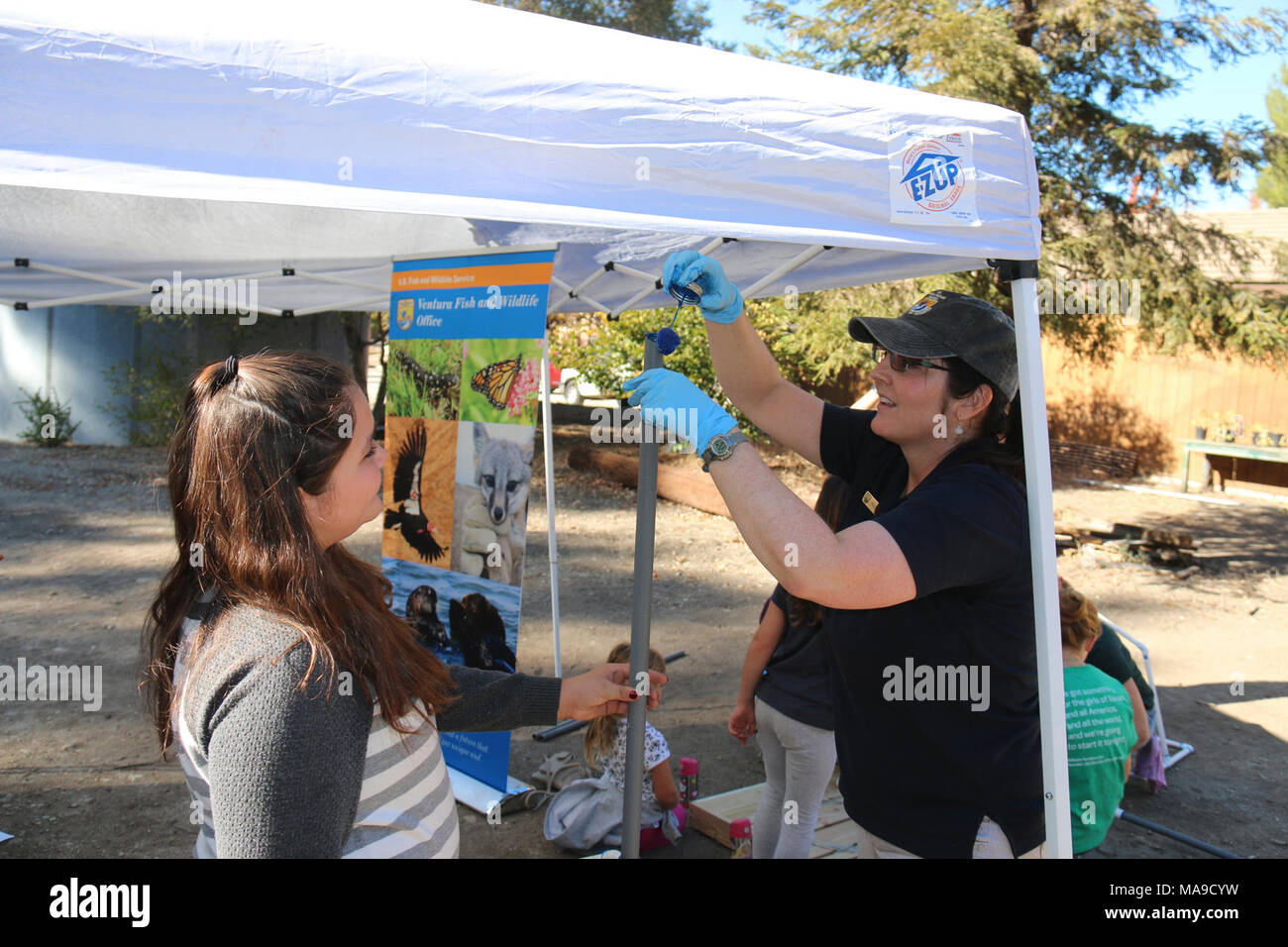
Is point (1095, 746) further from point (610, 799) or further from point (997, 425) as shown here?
point (610, 799)

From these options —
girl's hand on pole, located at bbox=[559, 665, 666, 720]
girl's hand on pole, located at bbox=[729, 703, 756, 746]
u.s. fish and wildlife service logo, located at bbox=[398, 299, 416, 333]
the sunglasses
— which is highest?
u.s. fish and wildlife service logo, located at bbox=[398, 299, 416, 333]

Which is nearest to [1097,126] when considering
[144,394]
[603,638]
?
[603,638]

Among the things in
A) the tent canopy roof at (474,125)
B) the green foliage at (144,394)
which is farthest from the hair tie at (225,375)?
the green foliage at (144,394)

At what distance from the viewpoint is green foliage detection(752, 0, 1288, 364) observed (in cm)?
790

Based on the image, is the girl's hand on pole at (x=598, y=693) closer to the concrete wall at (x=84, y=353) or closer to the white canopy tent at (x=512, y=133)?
the white canopy tent at (x=512, y=133)

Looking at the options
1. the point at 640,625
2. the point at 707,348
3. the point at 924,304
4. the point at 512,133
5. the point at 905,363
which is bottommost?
the point at 640,625

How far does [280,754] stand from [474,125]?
1.19 meters

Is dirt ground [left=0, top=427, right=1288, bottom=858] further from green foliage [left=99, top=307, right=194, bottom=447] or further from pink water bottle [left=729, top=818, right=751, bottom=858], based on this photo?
green foliage [left=99, top=307, right=194, bottom=447]

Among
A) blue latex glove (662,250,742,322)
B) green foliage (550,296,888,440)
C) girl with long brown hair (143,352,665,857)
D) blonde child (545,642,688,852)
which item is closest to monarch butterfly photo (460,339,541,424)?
blonde child (545,642,688,852)

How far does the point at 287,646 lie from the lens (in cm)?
116

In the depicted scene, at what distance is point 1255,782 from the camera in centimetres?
436

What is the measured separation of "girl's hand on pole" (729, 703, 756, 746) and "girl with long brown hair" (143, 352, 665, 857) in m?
1.83

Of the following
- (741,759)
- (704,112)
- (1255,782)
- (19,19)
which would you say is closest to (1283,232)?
(1255,782)

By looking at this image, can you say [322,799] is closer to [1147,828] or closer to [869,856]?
[869,856]
